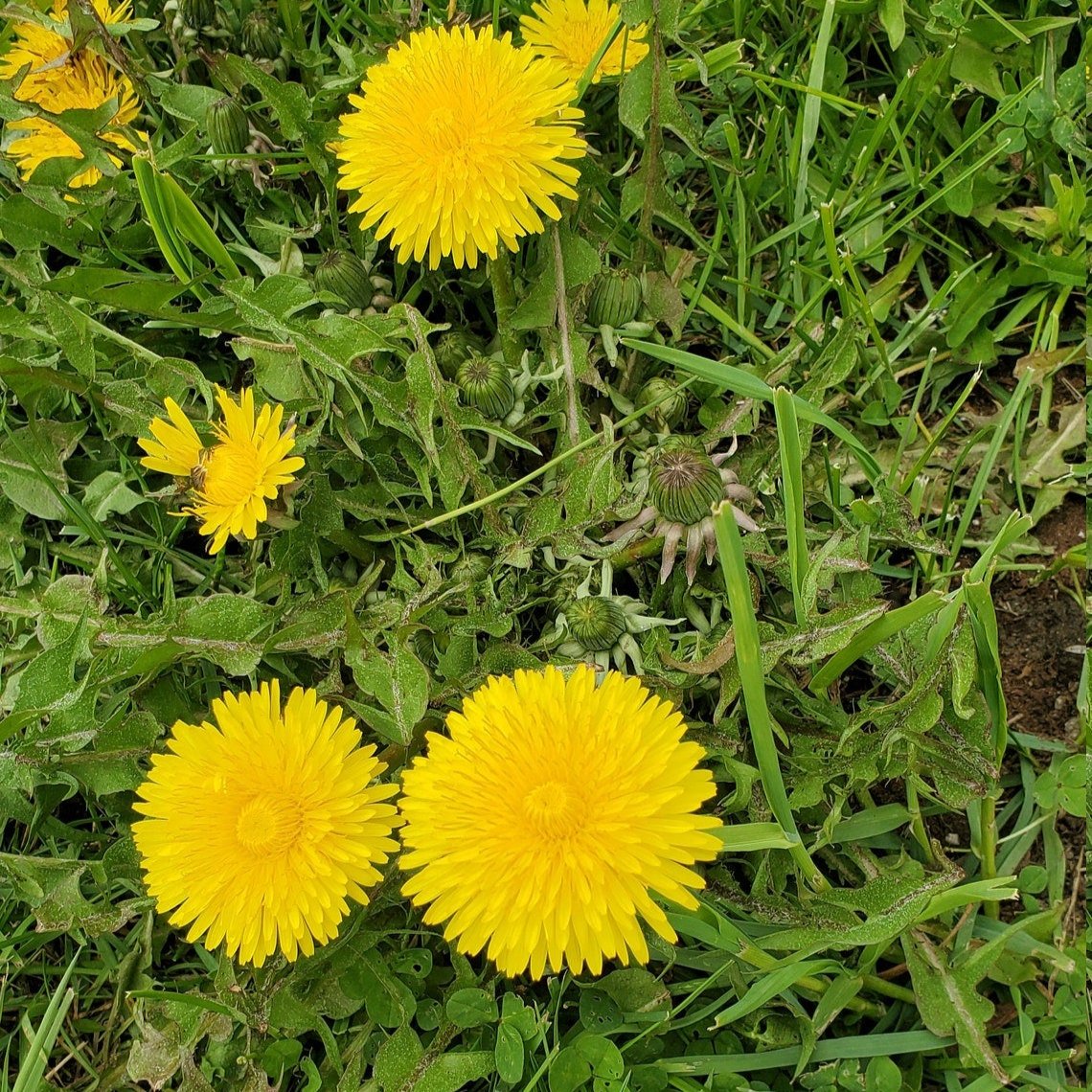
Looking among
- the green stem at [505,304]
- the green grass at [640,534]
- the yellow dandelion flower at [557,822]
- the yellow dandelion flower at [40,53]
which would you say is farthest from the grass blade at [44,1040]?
the yellow dandelion flower at [40,53]

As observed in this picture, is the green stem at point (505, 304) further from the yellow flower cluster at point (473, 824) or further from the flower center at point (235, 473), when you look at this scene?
the yellow flower cluster at point (473, 824)

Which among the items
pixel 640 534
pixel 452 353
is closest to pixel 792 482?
pixel 640 534

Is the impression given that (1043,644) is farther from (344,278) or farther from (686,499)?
(344,278)

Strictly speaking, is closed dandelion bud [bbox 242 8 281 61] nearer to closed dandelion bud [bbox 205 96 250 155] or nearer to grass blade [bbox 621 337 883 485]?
closed dandelion bud [bbox 205 96 250 155]

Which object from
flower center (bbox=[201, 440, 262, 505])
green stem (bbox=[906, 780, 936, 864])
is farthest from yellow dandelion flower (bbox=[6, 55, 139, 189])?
green stem (bbox=[906, 780, 936, 864])

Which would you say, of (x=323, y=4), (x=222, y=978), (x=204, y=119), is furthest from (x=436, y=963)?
(x=323, y=4)

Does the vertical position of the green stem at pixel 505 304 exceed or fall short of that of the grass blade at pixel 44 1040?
it exceeds it
